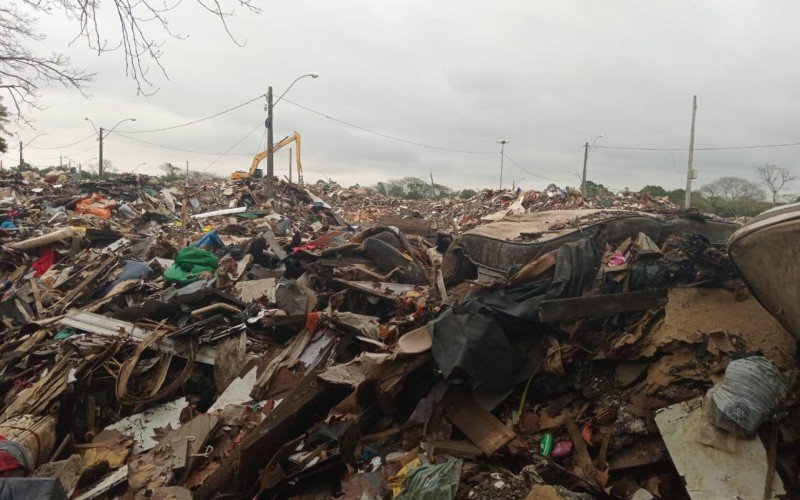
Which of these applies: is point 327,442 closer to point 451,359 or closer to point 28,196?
point 451,359

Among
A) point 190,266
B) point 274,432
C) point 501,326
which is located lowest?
point 274,432

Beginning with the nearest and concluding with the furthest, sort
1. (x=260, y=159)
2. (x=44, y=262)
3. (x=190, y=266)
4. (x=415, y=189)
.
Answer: (x=190, y=266) < (x=44, y=262) < (x=260, y=159) < (x=415, y=189)

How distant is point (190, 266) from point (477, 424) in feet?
18.1

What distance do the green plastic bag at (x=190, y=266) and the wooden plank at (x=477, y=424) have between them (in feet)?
15.7

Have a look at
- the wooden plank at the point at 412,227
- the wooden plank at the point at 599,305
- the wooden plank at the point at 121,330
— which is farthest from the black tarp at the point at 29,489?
the wooden plank at the point at 412,227

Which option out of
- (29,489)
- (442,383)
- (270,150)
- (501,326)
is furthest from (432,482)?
(270,150)

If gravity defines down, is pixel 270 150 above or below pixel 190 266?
above

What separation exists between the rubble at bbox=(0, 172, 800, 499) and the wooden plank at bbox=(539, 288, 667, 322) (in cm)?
1

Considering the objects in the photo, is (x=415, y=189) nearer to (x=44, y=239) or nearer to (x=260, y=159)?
(x=260, y=159)

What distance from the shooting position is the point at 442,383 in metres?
3.61

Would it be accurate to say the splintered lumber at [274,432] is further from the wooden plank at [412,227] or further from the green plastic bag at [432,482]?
the wooden plank at [412,227]

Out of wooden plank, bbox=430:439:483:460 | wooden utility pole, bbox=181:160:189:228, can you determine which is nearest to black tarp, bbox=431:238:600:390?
wooden plank, bbox=430:439:483:460

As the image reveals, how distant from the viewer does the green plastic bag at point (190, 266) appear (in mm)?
6973

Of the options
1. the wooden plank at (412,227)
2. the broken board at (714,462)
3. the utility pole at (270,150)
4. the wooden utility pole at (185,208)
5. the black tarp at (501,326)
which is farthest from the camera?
the utility pole at (270,150)
